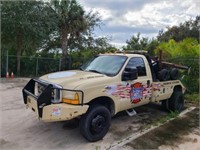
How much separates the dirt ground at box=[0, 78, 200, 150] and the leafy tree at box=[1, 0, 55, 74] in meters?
8.36

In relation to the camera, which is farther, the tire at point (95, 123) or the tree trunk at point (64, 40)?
the tree trunk at point (64, 40)

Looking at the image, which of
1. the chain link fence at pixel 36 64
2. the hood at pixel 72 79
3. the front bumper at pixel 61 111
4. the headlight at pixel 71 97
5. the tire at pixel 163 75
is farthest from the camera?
the chain link fence at pixel 36 64

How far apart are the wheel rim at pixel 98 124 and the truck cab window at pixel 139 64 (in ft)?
5.21

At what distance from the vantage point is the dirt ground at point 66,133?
4566 millimetres

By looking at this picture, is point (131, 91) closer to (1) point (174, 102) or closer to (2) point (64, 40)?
(1) point (174, 102)

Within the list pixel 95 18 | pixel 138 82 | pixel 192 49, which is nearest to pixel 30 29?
pixel 95 18

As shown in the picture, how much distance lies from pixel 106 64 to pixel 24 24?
32.3ft

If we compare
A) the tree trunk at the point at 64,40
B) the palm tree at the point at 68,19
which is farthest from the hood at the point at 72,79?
the tree trunk at the point at 64,40

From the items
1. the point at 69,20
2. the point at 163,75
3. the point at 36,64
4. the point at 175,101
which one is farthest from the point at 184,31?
the point at 163,75

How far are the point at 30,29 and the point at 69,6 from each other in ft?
11.4

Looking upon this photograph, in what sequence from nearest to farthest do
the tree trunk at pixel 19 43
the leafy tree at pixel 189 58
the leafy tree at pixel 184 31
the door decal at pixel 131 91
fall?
the door decal at pixel 131 91 < the leafy tree at pixel 189 58 < the tree trunk at pixel 19 43 < the leafy tree at pixel 184 31

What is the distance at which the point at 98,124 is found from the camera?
15.6ft

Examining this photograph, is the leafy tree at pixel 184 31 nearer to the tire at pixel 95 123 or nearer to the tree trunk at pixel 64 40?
the tree trunk at pixel 64 40

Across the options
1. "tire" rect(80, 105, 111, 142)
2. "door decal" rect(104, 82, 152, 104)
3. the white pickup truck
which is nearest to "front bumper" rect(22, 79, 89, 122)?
the white pickup truck
